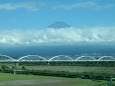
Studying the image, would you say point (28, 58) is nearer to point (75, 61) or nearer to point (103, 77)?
point (75, 61)

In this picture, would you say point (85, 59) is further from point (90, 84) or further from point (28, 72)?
point (90, 84)

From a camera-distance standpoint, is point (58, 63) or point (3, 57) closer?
point (58, 63)

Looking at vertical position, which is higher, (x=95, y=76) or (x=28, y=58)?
(x=28, y=58)

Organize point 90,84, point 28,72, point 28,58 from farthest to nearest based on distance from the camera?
point 28,58 < point 28,72 < point 90,84

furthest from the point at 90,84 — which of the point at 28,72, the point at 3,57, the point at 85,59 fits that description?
the point at 3,57

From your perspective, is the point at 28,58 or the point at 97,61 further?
the point at 28,58

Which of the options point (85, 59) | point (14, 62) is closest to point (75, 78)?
point (14, 62)

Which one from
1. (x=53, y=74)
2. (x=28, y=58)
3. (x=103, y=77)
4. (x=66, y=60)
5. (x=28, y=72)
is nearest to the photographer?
(x=103, y=77)

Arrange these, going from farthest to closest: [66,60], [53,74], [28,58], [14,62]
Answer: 1. [28,58]
2. [66,60]
3. [14,62]
4. [53,74]

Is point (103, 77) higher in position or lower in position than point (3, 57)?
lower
